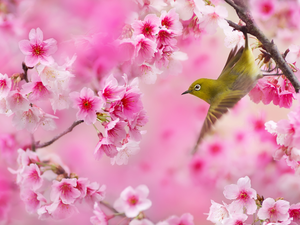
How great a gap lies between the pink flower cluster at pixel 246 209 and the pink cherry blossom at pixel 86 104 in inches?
14.5

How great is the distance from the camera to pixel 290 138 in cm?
70

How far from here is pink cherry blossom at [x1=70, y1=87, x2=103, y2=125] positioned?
632 millimetres

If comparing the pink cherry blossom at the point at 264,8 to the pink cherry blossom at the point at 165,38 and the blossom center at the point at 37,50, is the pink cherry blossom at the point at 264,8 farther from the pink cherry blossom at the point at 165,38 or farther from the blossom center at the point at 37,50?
the blossom center at the point at 37,50

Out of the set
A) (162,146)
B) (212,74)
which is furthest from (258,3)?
(162,146)

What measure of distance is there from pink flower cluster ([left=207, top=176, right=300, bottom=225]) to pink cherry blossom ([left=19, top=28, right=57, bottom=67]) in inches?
20.7

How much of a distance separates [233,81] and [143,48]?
0.36 m

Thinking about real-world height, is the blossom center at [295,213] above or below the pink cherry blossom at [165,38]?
below

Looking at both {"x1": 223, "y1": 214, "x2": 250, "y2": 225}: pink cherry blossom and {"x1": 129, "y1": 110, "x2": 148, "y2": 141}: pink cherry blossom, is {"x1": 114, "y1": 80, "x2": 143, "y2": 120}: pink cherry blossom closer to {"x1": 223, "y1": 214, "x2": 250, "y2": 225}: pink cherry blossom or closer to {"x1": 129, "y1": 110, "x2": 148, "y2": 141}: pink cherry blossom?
{"x1": 129, "y1": 110, "x2": 148, "y2": 141}: pink cherry blossom

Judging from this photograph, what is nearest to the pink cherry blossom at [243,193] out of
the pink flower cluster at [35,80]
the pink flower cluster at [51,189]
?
the pink flower cluster at [51,189]

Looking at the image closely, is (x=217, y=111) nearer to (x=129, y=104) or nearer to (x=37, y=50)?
(x=129, y=104)

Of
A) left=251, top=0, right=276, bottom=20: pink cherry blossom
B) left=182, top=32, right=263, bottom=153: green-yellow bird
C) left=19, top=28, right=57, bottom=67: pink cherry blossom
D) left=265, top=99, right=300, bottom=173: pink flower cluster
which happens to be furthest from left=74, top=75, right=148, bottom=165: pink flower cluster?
left=251, top=0, right=276, bottom=20: pink cherry blossom

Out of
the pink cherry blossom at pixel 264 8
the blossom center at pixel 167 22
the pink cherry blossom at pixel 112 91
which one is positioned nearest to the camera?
the pink cherry blossom at pixel 112 91

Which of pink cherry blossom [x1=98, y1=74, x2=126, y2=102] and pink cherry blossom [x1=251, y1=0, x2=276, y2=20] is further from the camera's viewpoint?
pink cherry blossom [x1=251, y1=0, x2=276, y2=20]

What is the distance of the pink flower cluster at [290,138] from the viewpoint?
68 cm
